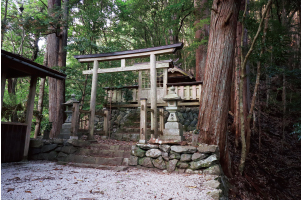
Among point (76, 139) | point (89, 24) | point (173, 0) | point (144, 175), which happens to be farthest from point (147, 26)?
point (144, 175)

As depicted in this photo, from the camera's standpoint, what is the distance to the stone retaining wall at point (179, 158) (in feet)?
14.8

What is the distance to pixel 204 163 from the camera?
452 cm

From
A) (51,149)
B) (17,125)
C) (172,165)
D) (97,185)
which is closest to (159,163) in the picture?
(172,165)

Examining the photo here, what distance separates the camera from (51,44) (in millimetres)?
9398

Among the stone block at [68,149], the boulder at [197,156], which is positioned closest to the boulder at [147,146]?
the boulder at [197,156]

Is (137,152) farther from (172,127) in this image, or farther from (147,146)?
(172,127)

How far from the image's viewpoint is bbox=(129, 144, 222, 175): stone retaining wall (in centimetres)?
451

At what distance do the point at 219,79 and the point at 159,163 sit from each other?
271cm

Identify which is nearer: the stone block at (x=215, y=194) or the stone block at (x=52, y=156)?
the stone block at (x=215, y=194)

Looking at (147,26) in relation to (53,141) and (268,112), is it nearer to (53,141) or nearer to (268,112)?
(268,112)

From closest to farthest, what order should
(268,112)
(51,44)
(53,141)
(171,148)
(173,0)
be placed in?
1. (171,148)
2. (53,141)
3. (51,44)
4. (268,112)
5. (173,0)

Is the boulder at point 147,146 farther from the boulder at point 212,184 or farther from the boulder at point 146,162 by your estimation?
the boulder at point 212,184

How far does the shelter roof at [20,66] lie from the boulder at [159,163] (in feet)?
13.3

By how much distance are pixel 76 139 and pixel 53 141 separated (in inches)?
28.9
